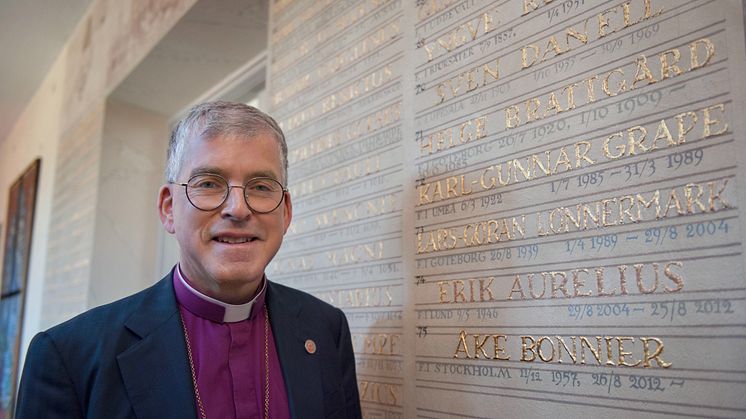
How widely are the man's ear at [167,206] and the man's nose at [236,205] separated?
16 cm

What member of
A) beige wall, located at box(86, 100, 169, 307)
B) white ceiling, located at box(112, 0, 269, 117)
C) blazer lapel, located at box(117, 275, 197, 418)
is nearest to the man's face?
blazer lapel, located at box(117, 275, 197, 418)

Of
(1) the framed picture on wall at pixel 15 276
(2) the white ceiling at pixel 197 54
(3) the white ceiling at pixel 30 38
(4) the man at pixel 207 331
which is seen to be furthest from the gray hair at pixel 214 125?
(1) the framed picture on wall at pixel 15 276

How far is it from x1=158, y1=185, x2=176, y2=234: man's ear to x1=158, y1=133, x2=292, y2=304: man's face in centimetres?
3

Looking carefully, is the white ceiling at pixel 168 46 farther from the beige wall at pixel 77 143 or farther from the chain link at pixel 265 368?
the chain link at pixel 265 368

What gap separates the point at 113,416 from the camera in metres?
1.09

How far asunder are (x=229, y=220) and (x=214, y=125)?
0.63 feet

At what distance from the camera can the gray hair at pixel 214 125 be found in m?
1.19

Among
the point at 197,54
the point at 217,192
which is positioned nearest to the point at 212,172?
the point at 217,192

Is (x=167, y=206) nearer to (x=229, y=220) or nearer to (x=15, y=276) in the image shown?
(x=229, y=220)

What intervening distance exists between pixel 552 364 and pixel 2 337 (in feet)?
19.2

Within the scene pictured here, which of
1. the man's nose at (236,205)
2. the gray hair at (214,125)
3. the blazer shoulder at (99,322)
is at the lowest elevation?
the blazer shoulder at (99,322)

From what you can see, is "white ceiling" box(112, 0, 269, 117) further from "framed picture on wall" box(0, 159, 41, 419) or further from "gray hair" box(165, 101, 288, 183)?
"framed picture on wall" box(0, 159, 41, 419)

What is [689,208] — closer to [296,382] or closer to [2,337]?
[296,382]

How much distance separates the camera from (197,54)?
2875mm
